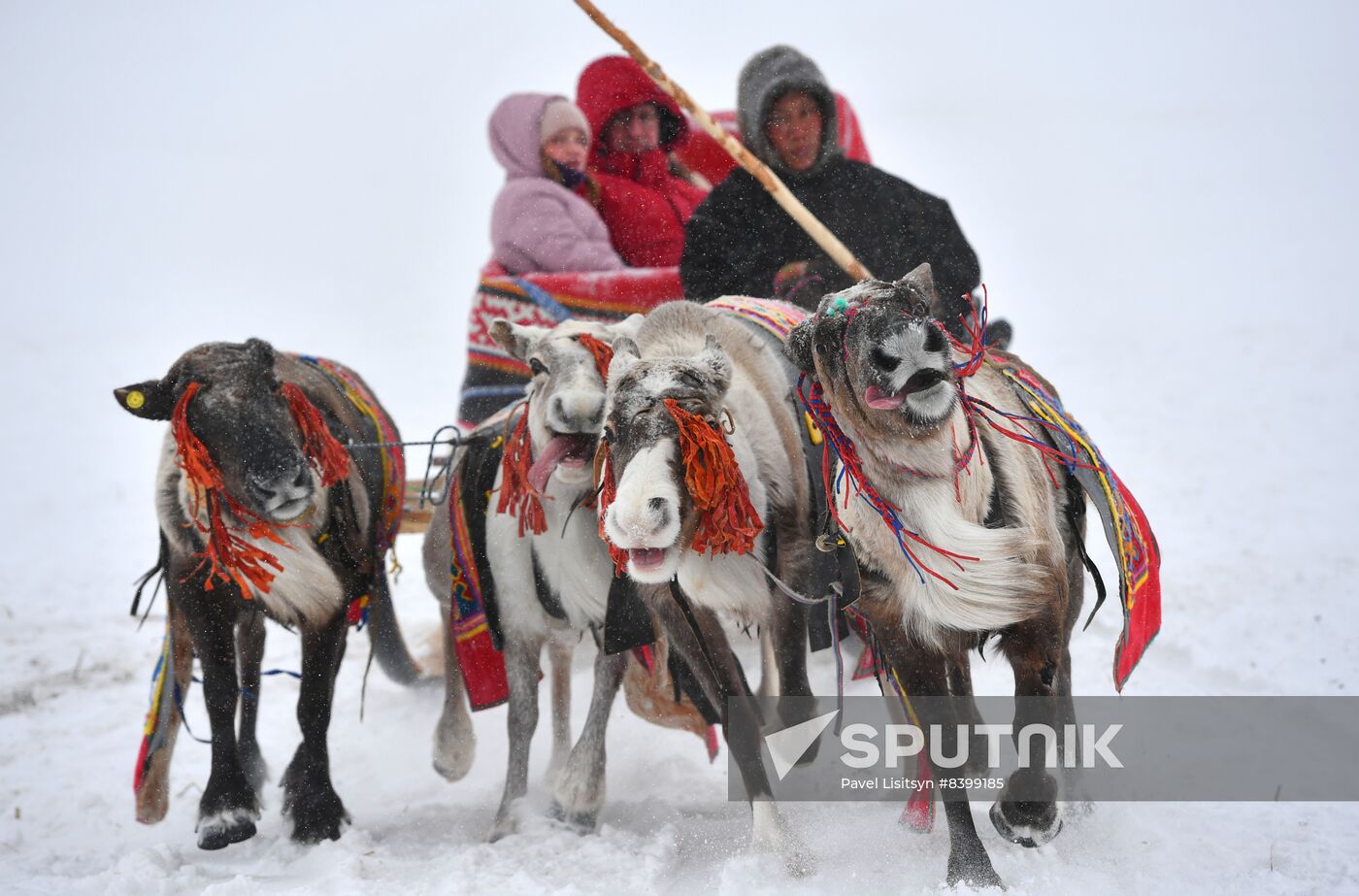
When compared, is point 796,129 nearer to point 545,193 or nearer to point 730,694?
point 545,193

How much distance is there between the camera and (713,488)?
117 inches

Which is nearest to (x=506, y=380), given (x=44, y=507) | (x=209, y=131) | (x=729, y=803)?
(x=729, y=803)

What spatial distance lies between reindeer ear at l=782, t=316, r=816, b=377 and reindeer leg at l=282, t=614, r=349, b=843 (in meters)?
2.16

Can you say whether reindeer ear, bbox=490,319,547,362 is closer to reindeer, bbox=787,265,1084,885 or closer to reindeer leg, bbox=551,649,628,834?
reindeer leg, bbox=551,649,628,834

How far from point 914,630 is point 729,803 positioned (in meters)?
1.44

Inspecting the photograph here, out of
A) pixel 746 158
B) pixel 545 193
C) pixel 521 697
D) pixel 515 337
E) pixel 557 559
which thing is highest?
pixel 545 193

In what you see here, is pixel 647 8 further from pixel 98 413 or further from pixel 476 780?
pixel 476 780

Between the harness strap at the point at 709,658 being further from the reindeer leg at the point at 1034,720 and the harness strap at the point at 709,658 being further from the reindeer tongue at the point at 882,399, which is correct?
the reindeer tongue at the point at 882,399

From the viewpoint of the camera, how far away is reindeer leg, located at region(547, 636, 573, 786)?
14.4 feet

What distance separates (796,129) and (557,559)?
7.48 ft

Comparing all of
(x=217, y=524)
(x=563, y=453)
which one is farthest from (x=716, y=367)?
(x=217, y=524)

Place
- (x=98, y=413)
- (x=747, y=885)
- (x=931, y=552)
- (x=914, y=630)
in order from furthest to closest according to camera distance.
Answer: (x=98, y=413) → (x=747, y=885) → (x=914, y=630) → (x=931, y=552)

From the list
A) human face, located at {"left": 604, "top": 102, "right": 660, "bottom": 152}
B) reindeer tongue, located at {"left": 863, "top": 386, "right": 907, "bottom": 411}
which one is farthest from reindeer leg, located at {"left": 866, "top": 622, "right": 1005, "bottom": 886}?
human face, located at {"left": 604, "top": 102, "right": 660, "bottom": 152}

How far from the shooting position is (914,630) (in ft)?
9.64
